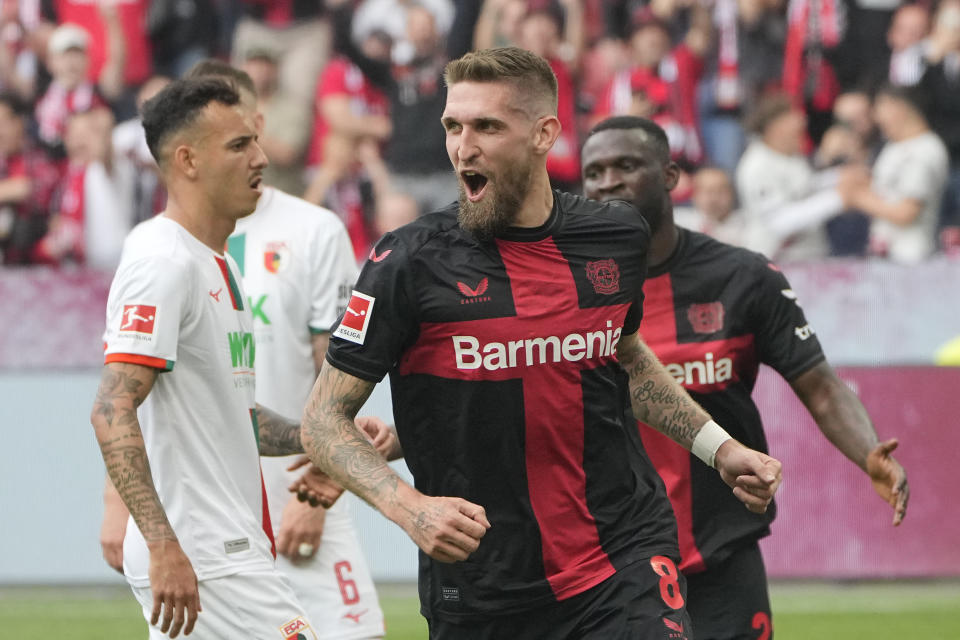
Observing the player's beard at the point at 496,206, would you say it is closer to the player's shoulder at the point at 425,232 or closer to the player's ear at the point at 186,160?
the player's shoulder at the point at 425,232

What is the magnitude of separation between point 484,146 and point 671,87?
8.35 metres

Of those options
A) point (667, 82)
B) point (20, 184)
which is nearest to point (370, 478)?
point (667, 82)

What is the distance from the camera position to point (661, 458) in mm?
5047

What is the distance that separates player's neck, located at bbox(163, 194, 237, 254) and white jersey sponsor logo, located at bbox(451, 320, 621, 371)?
1093 millimetres

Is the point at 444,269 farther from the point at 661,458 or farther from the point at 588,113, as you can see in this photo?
the point at 588,113

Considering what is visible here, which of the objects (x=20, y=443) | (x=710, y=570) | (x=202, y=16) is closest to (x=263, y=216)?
(x=710, y=570)

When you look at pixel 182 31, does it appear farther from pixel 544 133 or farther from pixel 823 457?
pixel 544 133

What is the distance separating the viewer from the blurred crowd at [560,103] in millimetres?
11453

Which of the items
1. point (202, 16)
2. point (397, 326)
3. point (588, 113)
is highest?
point (202, 16)

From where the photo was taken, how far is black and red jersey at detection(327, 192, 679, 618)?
3795 millimetres

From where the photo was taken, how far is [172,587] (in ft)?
12.7

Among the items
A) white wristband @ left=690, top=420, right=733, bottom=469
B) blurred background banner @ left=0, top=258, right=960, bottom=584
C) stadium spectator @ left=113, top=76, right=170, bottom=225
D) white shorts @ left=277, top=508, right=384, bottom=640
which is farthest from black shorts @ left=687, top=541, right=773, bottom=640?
stadium spectator @ left=113, top=76, right=170, bottom=225

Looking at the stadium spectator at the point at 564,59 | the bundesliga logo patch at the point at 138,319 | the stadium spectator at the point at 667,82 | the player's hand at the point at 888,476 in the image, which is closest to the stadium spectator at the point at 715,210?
the stadium spectator at the point at 667,82

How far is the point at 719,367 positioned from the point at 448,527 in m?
1.95
